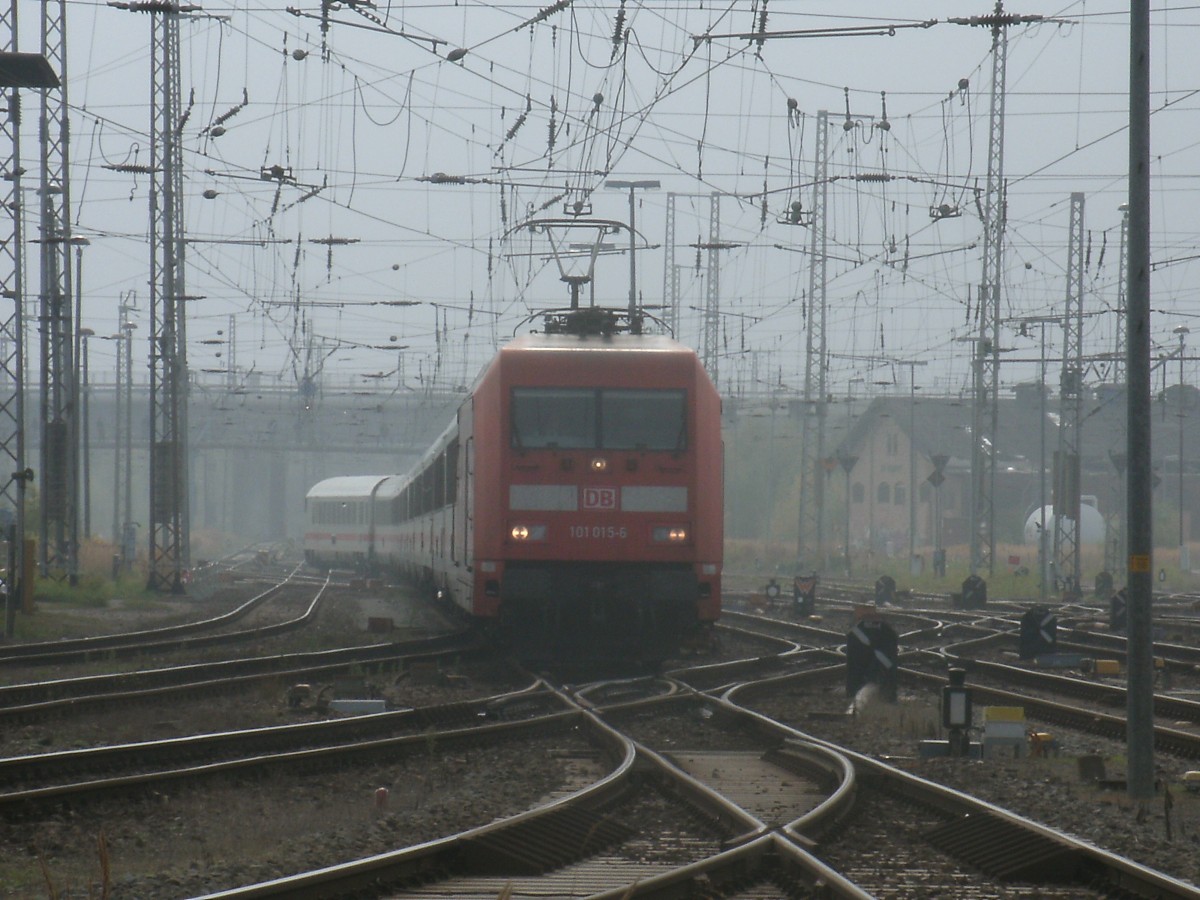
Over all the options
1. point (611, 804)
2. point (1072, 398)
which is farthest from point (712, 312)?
point (611, 804)

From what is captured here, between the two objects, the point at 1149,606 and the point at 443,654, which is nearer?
the point at 1149,606

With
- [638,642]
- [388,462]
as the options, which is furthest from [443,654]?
[388,462]

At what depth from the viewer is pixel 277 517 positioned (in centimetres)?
10256

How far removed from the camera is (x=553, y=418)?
16.1 m

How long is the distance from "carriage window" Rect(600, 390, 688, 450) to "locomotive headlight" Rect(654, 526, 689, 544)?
0.81m

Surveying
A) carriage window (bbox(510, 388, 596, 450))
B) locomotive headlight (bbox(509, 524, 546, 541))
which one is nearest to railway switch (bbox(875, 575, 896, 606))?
carriage window (bbox(510, 388, 596, 450))

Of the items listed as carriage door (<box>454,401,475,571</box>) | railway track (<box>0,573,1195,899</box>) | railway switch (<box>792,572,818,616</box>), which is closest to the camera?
railway track (<box>0,573,1195,899</box>)

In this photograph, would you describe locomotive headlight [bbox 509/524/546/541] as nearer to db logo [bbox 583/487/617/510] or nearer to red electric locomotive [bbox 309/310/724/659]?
red electric locomotive [bbox 309/310/724/659]

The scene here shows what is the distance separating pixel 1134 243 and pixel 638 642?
32.5ft

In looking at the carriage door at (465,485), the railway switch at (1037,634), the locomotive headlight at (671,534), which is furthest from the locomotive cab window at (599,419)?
the railway switch at (1037,634)

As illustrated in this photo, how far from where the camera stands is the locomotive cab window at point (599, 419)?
52.6 ft

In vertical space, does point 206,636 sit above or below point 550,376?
below

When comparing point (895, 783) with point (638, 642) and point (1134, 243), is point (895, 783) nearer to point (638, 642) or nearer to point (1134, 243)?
point (1134, 243)

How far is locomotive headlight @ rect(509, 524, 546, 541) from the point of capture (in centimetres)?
1585
